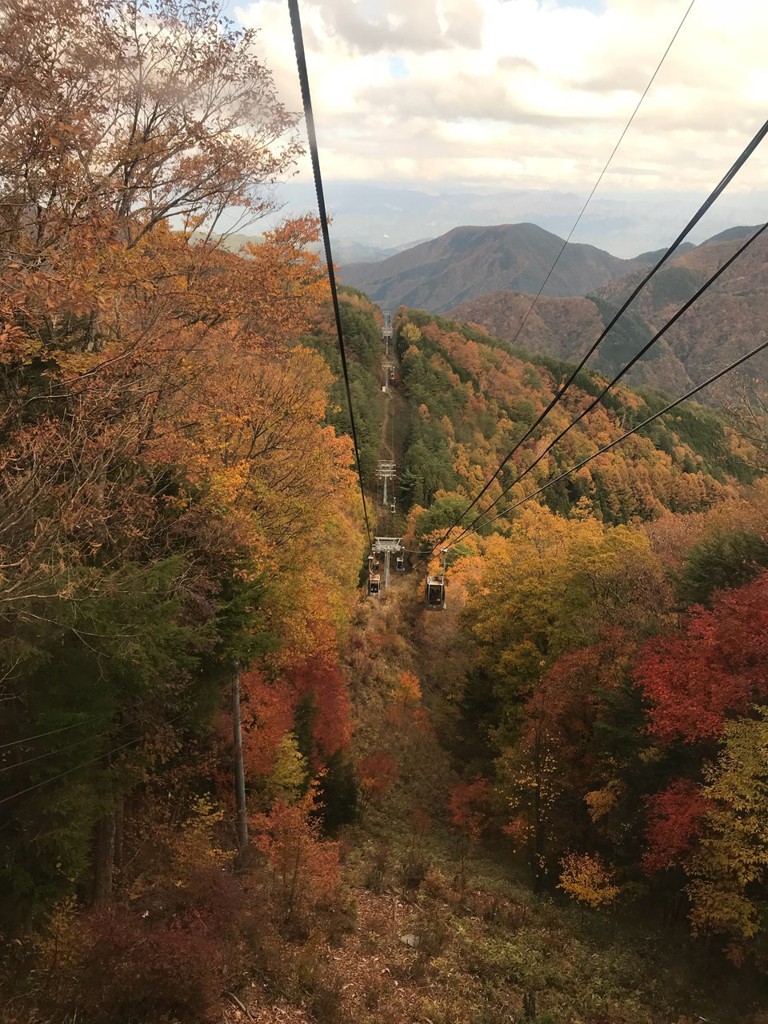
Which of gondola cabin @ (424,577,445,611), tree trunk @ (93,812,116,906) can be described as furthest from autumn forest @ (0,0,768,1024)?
gondola cabin @ (424,577,445,611)

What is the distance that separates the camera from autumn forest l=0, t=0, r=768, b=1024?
8531 millimetres

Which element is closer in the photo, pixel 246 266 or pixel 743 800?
pixel 246 266

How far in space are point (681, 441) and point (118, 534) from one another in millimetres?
126899

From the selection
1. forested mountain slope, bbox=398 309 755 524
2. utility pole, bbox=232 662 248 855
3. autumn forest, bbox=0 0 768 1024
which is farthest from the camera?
forested mountain slope, bbox=398 309 755 524

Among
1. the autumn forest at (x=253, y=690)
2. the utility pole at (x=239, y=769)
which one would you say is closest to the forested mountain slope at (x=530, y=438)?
the autumn forest at (x=253, y=690)

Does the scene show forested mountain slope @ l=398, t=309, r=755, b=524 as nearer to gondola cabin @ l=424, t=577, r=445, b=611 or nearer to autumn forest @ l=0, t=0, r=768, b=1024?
gondola cabin @ l=424, t=577, r=445, b=611

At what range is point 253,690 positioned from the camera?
1955 centimetres

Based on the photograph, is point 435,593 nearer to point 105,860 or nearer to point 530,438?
point 105,860

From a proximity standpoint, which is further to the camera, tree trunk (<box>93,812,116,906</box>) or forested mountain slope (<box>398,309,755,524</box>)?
forested mountain slope (<box>398,309,755,524</box>)

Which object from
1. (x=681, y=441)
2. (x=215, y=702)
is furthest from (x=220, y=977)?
(x=681, y=441)

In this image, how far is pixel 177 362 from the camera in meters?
10.8

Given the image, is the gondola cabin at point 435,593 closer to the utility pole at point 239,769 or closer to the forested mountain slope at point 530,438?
the utility pole at point 239,769

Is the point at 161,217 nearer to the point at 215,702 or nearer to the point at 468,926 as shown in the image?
Answer: the point at 215,702

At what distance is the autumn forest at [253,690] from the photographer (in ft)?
28.0
